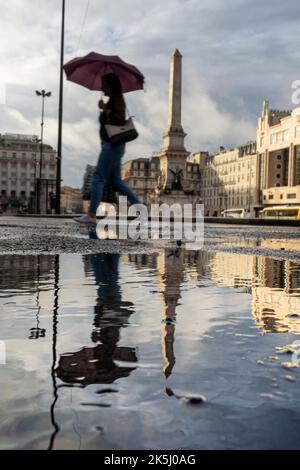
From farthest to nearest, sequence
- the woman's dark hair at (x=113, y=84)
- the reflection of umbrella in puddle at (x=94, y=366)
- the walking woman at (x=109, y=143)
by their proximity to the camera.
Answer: the woman's dark hair at (x=113, y=84)
the walking woman at (x=109, y=143)
the reflection of umbrella in puddle at (x=94, y=366)

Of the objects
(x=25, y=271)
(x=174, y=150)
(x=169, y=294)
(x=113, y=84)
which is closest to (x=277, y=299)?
(x=169, y=294)

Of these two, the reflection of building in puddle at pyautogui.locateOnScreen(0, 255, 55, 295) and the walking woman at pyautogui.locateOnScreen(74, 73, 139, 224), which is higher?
the walking woman at pyautogui.locateOnScreen(74, 73, 139, 224)

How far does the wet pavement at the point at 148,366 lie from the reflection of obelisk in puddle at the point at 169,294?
13 millimetres

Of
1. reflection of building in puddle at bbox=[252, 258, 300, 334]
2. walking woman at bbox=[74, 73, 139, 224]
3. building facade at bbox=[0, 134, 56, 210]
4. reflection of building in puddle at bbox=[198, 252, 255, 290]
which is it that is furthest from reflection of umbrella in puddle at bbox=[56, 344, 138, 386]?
building facade at bbox=[0, 134, 56, 210]

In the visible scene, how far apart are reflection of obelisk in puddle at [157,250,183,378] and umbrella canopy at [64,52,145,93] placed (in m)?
4.74

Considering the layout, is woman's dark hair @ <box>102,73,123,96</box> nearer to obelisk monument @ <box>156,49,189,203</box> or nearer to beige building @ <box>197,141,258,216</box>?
obelisk monument @ <box>156,49,189,203</box>

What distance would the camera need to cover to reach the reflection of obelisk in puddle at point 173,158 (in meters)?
53.9

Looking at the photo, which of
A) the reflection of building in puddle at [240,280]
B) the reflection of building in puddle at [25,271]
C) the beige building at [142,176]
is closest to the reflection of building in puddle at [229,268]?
the reflection of building in puddle at [240,280]

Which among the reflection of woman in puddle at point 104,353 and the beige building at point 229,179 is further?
the beige building at point 229,179

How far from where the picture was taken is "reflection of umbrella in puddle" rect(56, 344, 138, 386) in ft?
6.20

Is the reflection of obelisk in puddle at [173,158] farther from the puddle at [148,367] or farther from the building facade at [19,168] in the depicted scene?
the building facade at [19,168]

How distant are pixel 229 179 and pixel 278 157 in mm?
23170

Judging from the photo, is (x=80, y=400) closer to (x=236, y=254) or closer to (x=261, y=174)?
(x=236, y=254)

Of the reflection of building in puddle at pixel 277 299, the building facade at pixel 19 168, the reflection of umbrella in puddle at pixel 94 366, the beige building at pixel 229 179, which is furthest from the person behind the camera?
the building facade at pixel 19 168
